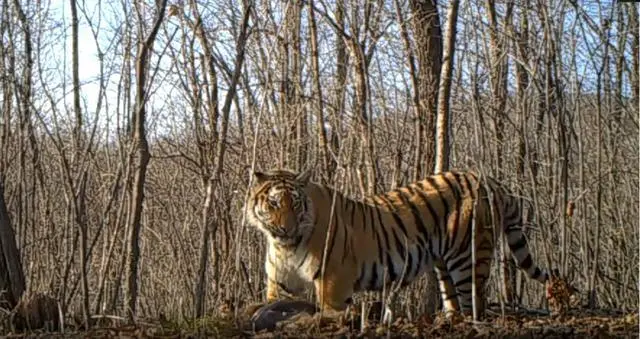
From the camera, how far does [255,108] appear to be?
7.79 meters

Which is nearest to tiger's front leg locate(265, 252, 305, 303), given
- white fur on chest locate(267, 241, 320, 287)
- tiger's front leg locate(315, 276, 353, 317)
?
white fur on chest locate(267, 241, 320, 287)

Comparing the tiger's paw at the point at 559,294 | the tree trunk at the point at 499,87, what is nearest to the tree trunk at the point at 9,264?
the tiger's paw at the point at 559,294

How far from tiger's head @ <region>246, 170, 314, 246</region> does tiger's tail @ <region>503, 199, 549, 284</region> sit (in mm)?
1689

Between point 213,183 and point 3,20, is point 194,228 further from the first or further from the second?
point 213,183

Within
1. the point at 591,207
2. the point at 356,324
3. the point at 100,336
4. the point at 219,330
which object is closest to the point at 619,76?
the point at 591,207

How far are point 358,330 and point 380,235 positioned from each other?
1.93 m

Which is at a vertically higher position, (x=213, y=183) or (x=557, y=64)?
(x=557, y=64)

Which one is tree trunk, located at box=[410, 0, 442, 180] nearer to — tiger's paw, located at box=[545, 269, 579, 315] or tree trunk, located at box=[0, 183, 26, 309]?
tiger's paw, located at box=[545, 269, 579, 315]

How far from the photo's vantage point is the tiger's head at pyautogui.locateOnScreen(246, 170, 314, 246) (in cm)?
584

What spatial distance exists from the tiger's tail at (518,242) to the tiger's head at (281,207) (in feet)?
5.54

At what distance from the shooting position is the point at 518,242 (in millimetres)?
6641

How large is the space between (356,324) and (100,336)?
134 cm

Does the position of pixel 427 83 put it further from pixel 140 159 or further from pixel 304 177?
pixel 140 159

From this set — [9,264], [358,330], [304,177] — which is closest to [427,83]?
[304,177]
